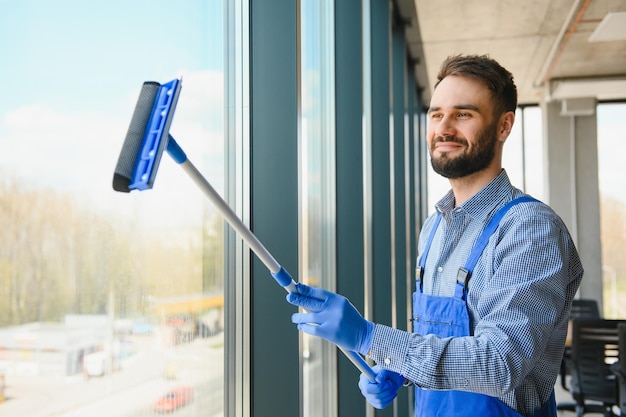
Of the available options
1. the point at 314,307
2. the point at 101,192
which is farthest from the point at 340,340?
the point at 101,192

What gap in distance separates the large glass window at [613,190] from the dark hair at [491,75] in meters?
7.30

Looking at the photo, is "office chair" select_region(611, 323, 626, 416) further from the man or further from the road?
the road

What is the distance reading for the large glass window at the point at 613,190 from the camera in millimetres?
8055

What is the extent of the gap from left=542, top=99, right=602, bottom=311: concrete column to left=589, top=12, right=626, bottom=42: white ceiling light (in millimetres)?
2446

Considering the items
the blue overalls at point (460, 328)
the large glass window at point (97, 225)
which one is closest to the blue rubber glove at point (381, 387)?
the blue overalls at point (460, 328)

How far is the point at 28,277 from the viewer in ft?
2.52

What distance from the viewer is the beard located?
150cm

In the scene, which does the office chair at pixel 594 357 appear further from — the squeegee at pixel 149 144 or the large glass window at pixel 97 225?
the squeegee at pixel 149 144

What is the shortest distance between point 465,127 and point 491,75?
0.14 m

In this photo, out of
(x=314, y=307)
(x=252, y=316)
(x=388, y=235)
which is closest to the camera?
(x=314, y=307)

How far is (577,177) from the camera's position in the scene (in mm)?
8047

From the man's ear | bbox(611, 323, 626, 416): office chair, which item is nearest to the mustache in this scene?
the man's ear

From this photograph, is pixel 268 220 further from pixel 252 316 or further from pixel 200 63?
pixel 200 63

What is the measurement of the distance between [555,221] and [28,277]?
39.2 inches
